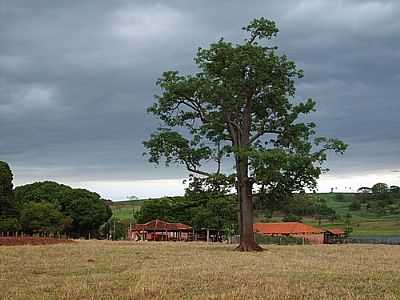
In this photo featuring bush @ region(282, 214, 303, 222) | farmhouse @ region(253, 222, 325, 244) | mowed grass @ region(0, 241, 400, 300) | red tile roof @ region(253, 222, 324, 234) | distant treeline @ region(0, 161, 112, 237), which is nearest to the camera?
mowed grass @ region(0, 241, 400, 300)

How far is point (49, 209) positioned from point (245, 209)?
175ft

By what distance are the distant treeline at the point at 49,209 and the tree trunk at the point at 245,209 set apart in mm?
44106

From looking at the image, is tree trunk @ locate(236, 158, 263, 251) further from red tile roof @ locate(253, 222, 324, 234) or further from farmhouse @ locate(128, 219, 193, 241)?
farmhouse @ locate(128, 219, 193, 241)

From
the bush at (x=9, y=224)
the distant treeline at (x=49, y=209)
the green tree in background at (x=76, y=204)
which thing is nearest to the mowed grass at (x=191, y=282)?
the bush at (x=9, y=224)

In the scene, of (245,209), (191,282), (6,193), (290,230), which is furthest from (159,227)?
(191,282)

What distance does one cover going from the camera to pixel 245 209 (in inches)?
1754

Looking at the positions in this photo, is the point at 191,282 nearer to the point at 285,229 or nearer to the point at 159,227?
the point at 159,227

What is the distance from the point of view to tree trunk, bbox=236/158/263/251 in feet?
144

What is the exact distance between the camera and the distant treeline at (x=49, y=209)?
8288cm

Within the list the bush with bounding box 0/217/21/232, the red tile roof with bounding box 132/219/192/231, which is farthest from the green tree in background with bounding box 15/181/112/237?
the bush with bounding box 0/217/21/232

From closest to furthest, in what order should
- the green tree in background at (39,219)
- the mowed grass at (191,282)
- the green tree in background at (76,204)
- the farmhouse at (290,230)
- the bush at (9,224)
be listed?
the mowed grass at (191,282), the bush at (9,224), the green tree in background at (39,219), the green tree in background at (76,204), the farmhouse at (290,230)

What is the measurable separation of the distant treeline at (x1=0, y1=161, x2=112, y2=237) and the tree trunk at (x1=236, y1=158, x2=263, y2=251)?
44.1 meters

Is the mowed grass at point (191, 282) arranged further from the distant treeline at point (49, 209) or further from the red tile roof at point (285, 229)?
the red tile roof at point (285, 229)

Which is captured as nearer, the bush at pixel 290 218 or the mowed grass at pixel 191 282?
the mowed grass at pixel 191 282
